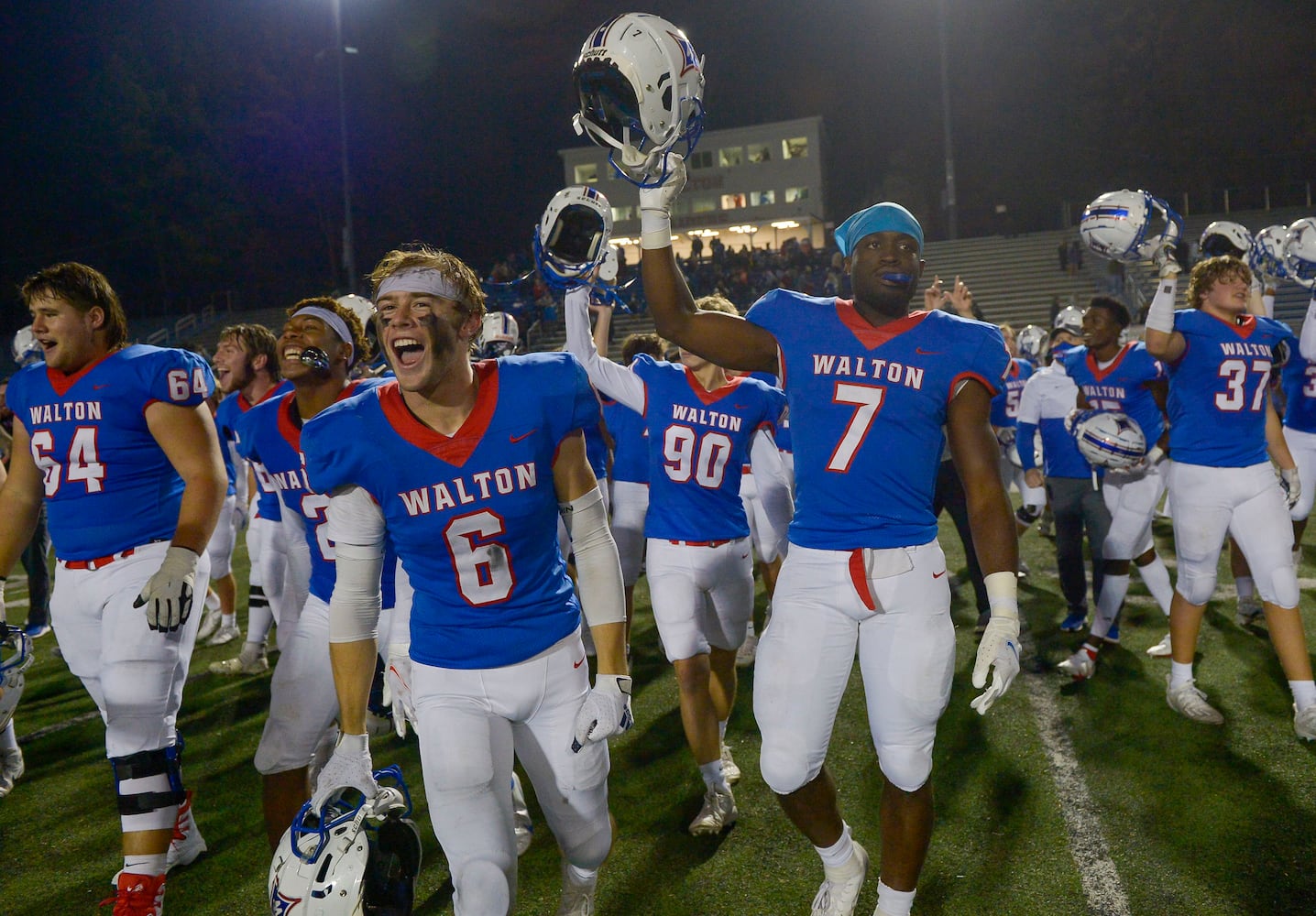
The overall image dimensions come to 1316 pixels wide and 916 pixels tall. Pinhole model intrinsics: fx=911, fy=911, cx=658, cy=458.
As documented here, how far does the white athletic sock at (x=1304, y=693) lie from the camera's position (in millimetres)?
4263

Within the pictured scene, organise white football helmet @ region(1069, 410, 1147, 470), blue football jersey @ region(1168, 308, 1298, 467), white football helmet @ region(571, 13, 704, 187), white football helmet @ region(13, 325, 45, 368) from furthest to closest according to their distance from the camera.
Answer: white football helmet @ region(13, 325, 45, 368) → white football helmet @ region(1069, 410, 1147, 470) → blue football jersey @ region(1168, 308, 1298, 467) → white football helmet @ region(571, 13, 704, 187)

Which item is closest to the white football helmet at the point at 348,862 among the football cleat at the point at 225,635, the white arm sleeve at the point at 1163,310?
the white arm sleeve at the point at 1163,310

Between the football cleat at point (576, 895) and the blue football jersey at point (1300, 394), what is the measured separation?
239 inches

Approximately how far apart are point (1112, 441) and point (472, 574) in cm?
392

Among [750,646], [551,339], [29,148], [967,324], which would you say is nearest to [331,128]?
[29,148]

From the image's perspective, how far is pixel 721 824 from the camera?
12.2 ft

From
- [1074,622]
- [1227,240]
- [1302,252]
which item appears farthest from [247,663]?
[1227,240]

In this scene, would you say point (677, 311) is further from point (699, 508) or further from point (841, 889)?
point (841, 889)

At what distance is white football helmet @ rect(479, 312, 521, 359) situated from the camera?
6582mm

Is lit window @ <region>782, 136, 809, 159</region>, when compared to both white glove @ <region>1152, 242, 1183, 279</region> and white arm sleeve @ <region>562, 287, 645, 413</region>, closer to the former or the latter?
white glove @ <region>1152, 242, 1183, 279</region>

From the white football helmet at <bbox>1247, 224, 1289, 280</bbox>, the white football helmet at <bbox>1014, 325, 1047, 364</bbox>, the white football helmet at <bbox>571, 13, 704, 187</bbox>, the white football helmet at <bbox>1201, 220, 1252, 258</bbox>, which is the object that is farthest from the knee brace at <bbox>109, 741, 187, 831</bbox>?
the white football helmet at <bbox>1014, 325, 1047, 364</bbox>

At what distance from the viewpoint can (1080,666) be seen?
5277mm

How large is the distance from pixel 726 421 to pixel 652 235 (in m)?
1.40

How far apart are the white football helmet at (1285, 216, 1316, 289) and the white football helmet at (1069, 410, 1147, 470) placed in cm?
141
